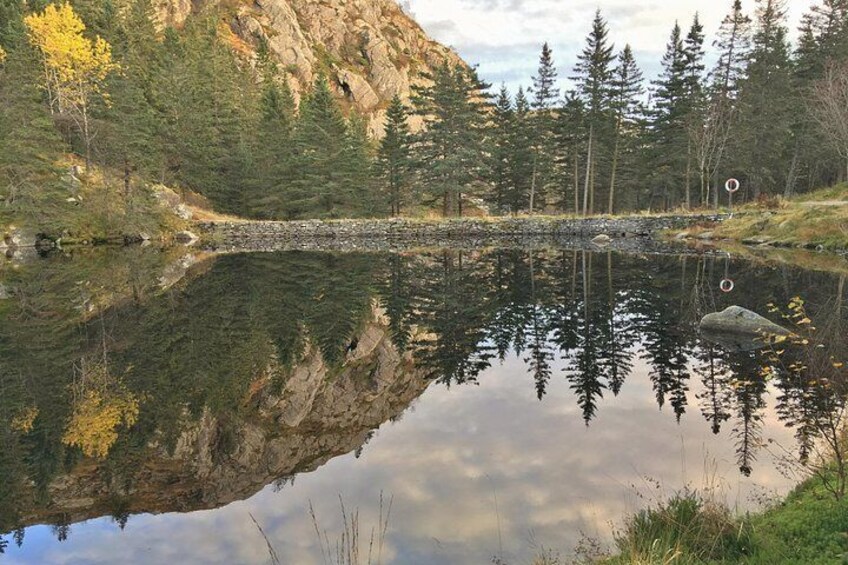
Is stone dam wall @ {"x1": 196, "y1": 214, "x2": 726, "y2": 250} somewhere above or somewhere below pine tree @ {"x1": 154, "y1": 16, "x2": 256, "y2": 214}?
below

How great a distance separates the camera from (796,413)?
8031mm

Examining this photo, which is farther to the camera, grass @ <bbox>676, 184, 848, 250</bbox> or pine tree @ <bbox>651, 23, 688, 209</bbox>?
pine tree @ <bbox>651, 23, 688, 209</bbox>

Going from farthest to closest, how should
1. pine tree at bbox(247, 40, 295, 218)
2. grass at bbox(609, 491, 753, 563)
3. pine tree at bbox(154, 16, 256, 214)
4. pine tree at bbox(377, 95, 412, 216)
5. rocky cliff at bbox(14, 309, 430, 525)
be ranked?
1. pine tree at bbox(377, 95, 412, 216)
2. pine tree at bbox(247, 40, 295, 218)
3. pine tree at bbox(154, 16, 256, 214)
4. rocky cliff at bbox(14, 309, 430, 525)
5. grass at bbox(609, 491, 753, 563)

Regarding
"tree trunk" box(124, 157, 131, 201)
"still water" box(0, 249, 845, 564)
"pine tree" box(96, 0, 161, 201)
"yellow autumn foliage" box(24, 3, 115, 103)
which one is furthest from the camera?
"yellow autumn foliage" box(24, 3, 115, 103)

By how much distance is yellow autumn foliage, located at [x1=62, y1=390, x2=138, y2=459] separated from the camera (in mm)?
7875

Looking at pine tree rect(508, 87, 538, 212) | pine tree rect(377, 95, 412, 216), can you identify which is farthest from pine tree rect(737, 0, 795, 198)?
pine tree rect(377, 95, 412, 216)

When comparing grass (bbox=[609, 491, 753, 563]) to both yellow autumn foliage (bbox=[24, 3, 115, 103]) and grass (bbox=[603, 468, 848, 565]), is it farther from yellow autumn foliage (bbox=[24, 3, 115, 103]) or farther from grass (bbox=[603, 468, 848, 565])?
yellow autumn foliage (bbox=[24, 3, 115, 103])

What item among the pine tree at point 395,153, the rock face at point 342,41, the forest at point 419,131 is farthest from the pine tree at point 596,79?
the rock face at point 342,41

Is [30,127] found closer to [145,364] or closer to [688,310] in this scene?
[145,364]

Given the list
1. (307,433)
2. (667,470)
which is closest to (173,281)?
(307,433)

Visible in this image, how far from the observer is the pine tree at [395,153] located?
2313 inches

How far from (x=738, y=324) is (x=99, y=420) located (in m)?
13.3

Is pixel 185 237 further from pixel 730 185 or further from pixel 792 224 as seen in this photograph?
pixel 730 185

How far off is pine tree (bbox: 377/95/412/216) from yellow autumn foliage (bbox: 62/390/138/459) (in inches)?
1966
